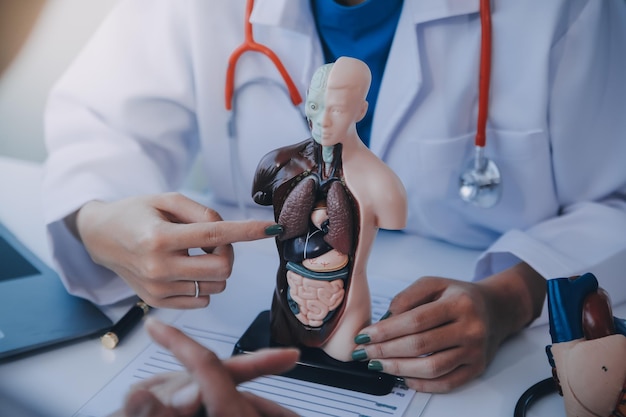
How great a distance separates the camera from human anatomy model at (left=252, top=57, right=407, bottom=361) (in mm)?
517

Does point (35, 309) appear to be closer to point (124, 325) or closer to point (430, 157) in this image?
point (124, 325)

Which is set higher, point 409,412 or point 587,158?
point 587,158

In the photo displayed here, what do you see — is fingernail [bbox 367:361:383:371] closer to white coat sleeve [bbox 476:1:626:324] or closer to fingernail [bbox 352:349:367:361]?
fingernail [bbox 352:349:367:361]

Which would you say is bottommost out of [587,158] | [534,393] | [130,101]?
[534,393]

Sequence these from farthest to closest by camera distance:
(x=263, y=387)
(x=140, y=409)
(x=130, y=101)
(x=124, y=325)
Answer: (x=130, y=101), (x=124, y=325), (x=263, y=387), (x=140, y=409)

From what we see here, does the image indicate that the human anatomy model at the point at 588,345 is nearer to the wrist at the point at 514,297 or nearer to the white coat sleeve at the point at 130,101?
the wrist at the point at 514,297

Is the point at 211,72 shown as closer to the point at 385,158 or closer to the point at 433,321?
the point at 385,158

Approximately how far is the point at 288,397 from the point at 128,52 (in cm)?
56

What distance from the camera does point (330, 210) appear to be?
529 millimetres

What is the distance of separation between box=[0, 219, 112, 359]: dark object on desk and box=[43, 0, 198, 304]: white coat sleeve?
4.6 inches

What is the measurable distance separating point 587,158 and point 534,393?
0.30m

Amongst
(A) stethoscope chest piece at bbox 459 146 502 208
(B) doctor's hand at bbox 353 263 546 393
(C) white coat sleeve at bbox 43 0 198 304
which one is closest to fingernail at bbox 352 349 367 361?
(B) doctor's hand at bbox 353 263 546 393

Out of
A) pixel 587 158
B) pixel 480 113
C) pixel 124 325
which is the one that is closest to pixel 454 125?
pixel 480 113

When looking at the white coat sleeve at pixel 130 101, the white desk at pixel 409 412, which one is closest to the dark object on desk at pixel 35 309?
the white desk at pixel 409 412
